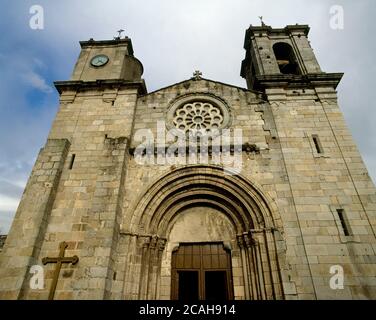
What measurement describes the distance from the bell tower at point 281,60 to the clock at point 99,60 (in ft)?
23.0

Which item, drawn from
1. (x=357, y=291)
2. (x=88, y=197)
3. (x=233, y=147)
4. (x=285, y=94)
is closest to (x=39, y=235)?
(x=88, y=197)

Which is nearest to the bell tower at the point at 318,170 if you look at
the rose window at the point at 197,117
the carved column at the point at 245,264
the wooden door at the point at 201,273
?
the carved column at the point at 245,264

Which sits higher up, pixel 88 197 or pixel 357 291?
pixel 88 197

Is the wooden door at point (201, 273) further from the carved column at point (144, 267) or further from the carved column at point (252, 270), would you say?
the carved column at point (144, 267)

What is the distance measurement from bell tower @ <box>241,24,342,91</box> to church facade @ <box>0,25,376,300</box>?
4.0 inches

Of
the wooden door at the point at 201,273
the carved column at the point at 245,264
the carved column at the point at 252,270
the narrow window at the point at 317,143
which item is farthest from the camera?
the narrow window at the point at 317,143

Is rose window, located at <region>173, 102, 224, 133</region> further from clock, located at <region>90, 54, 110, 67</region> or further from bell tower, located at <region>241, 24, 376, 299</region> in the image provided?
clock, located at <region>90, 54, 110, 67</region>

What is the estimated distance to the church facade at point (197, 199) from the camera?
659cm

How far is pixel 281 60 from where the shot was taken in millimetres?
12680

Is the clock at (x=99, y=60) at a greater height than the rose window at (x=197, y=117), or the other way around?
the clock at (x=99, y=60)
